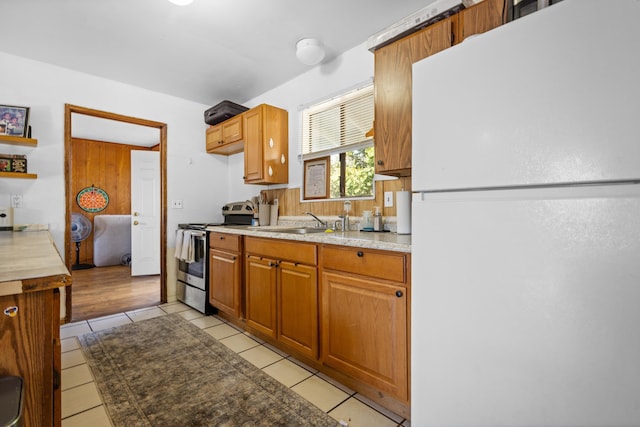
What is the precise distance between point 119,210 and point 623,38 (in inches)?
281

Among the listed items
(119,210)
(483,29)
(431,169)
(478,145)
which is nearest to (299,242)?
(431,169)

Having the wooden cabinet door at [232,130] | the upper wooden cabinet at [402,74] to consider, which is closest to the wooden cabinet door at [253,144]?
the wooden cabinet door at [232,130]

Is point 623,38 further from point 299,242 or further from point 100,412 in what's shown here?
point 100,412

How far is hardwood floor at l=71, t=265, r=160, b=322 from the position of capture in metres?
3.11

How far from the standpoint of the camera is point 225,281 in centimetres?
268

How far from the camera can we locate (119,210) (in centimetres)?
594

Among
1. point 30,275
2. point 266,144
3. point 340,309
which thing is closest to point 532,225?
point 340,309

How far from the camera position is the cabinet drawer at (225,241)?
254 cm

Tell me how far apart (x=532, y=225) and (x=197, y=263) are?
9.98 feet

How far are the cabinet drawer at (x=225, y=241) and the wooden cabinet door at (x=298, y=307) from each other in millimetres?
648

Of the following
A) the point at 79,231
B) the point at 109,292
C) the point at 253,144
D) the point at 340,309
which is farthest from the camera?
the point at 79,231

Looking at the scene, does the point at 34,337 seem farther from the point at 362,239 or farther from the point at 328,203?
the point at 328,203

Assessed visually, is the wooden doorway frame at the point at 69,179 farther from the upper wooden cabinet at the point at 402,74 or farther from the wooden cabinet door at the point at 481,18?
the wooden cabinet door at the point at 481,18

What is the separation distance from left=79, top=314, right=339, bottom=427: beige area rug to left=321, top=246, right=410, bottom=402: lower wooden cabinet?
0.31 meters
